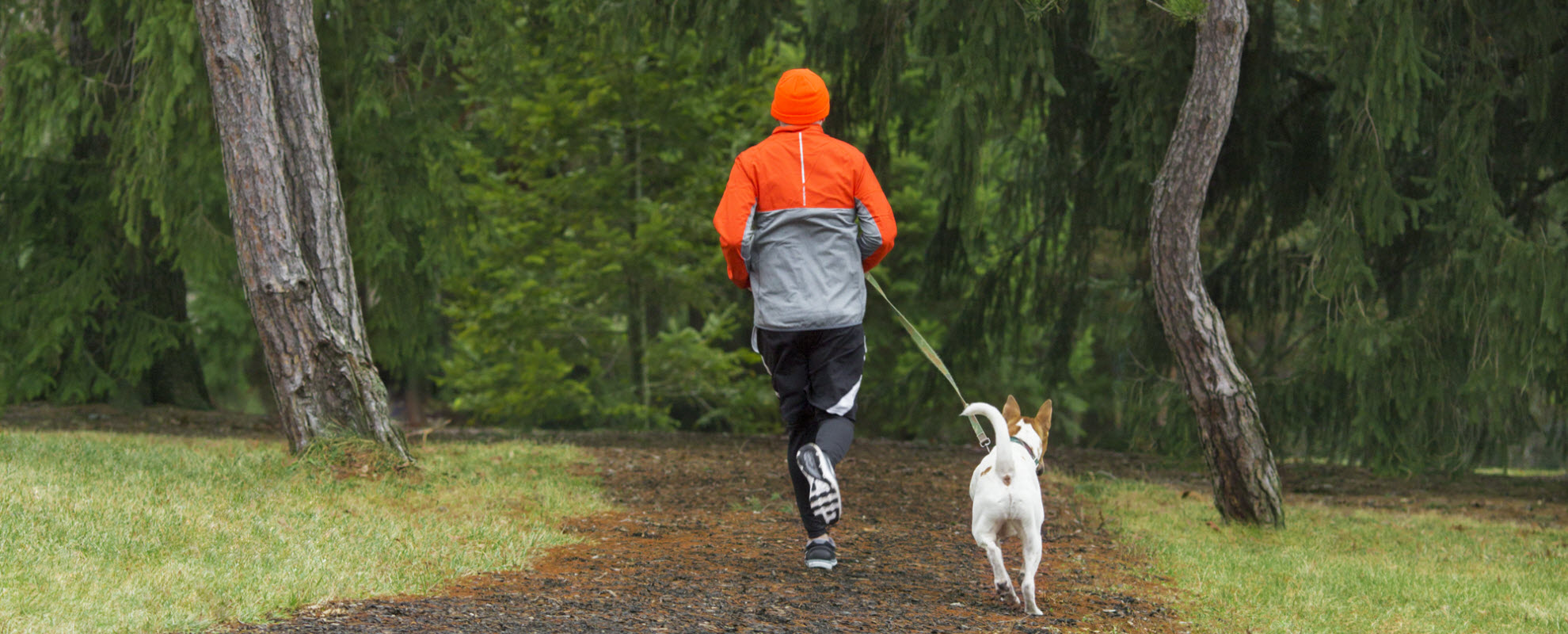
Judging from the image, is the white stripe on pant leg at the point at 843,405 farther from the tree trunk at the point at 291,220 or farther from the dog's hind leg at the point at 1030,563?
the tree trunk at the point at 291,220

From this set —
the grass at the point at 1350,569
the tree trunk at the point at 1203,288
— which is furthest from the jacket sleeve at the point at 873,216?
the tree trunk at the point at 1203,288

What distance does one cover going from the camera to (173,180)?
Result: 8539 mm

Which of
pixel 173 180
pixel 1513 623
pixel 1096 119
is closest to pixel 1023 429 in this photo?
pixel 1513 623

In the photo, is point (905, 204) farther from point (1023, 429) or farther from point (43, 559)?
point (43, 559)

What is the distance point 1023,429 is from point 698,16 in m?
4.83

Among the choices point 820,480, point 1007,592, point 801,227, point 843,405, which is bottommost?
point 1007,592

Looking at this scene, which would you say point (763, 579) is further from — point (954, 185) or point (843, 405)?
point (954, 185)

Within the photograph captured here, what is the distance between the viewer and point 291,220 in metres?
6.21

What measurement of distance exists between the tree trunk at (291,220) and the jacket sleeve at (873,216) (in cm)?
306

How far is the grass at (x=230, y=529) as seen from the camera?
354 cm

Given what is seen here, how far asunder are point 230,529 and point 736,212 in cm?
224

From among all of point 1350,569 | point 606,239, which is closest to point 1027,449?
point 1350,569

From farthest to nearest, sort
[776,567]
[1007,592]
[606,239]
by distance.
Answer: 1. [606,239]
2. [776,567]
3. [1007,592]

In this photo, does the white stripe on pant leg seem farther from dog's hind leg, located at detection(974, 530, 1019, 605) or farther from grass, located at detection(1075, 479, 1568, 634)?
grass, located at detection(1075, 479, 1568, 634)
